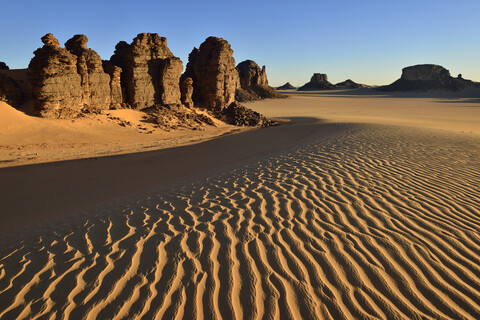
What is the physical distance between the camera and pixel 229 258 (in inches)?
152

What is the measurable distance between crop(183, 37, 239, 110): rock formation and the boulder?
13416 millimetres

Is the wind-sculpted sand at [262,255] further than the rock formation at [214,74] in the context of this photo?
No

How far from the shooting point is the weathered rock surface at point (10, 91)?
17344 millimetres

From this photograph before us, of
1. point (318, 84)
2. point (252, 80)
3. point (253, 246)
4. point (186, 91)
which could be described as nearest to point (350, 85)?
point (318, 84)

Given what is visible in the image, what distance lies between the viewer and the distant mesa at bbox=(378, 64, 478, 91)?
A: 288 feet

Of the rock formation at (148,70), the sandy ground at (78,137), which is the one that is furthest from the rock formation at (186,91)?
the sandy ground at (78,137)

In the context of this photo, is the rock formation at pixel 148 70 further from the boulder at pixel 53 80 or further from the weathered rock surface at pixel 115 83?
the boulder at pixel 53 80

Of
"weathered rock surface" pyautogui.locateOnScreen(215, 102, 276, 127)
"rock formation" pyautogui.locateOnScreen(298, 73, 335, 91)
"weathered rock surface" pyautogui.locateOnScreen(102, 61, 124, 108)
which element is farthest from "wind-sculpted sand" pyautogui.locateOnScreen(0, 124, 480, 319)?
"rock formation" pyautogui.locateOnScreen(298, 73, 335, 91)

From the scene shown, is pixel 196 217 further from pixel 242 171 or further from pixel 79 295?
pixel 242 171

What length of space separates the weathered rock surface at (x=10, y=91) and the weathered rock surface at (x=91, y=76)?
3.55 meters

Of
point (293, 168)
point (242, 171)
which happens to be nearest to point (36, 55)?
point (242, 171)

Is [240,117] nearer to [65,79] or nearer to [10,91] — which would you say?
[65,79]

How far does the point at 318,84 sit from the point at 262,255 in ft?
430

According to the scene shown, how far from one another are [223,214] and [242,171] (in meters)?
3.50
